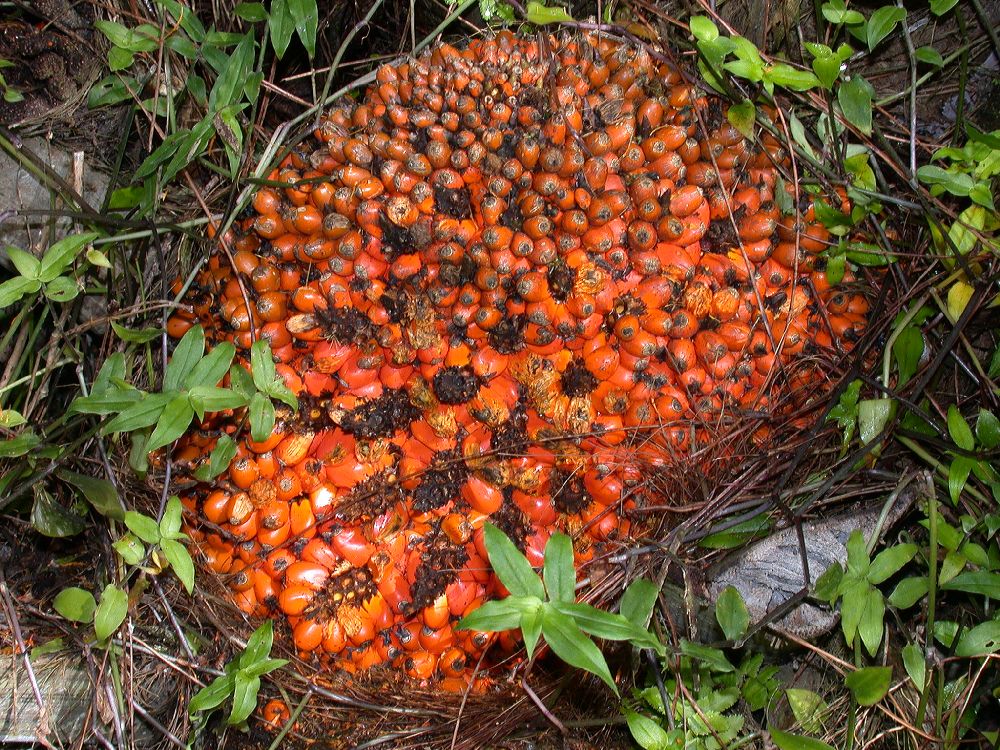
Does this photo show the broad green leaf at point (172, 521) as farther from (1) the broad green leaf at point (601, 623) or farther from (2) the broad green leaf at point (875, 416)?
(2) the broad green leaf at point (875, 416)

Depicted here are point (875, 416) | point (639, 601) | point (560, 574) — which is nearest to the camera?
point (560, 574)

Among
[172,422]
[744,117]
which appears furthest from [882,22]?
[172,422]

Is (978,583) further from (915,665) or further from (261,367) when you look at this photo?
(261,367)

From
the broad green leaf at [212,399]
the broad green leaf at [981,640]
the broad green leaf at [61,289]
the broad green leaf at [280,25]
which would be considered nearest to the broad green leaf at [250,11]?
the broad green leaf at [280,25]

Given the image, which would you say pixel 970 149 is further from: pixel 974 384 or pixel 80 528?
pixel 80 528

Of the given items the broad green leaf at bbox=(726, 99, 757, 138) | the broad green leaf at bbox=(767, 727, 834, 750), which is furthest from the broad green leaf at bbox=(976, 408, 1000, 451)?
the broad green leaf at bbox=(726, 99, 757, 138)

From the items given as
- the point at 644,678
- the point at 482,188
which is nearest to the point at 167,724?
the point at 644,678

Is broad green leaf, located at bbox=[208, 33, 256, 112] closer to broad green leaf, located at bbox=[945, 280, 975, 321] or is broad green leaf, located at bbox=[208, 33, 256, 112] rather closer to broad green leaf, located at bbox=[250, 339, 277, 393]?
broad green leaf, located at bbox=[250, 339, 277, 393]
